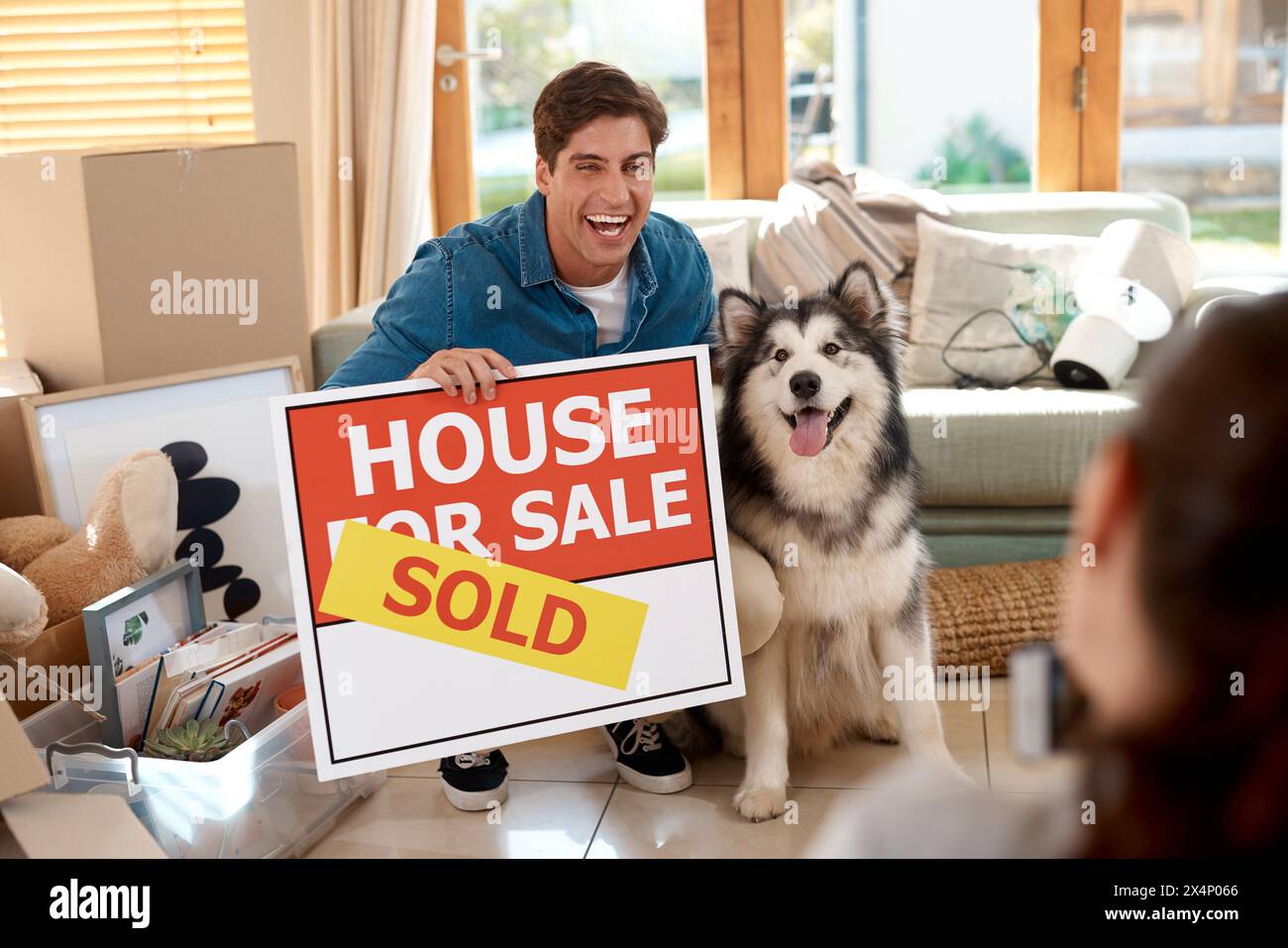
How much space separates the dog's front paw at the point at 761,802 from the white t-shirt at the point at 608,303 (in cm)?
A: 86

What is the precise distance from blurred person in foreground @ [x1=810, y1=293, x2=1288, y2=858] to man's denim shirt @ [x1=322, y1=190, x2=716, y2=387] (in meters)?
1.72

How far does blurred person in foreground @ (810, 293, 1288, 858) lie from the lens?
369mm

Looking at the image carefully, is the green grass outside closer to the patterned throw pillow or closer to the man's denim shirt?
the patterned throw pillow

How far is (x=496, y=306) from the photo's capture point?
6.80ft

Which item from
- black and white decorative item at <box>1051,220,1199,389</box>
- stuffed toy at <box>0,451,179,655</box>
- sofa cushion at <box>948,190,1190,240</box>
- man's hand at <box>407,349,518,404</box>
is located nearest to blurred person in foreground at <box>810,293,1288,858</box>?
man's hand at <box>407,349,518,404</box>

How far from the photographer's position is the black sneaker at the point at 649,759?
210 centimetres

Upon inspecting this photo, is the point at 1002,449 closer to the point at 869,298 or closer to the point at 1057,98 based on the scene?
the point at 869,298

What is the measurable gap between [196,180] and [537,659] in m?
1.48
